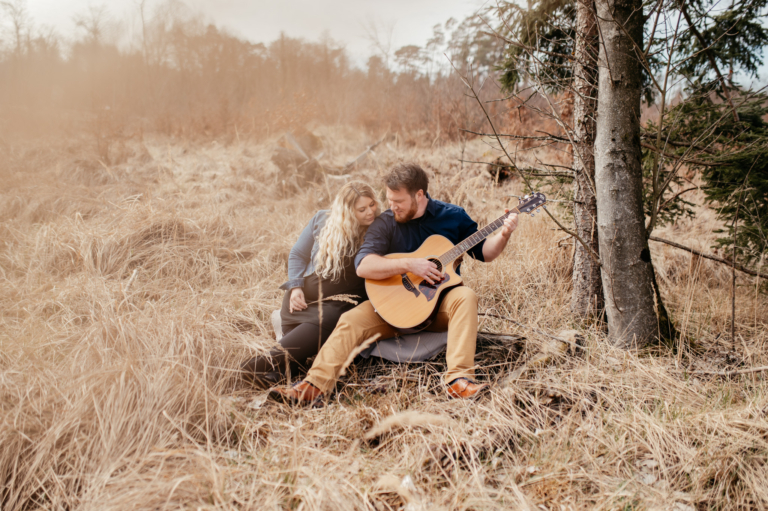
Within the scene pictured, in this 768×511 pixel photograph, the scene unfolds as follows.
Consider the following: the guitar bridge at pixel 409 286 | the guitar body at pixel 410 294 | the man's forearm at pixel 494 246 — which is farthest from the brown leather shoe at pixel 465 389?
the man's forearm at pixel 494 246

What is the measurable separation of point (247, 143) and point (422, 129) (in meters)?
A: 3.99

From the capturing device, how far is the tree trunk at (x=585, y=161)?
Answer: 8.15ft

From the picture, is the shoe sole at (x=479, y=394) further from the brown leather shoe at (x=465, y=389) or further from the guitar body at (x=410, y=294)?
the guitar body at (x=410, y=294)

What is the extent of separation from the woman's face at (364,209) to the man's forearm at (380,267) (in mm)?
363

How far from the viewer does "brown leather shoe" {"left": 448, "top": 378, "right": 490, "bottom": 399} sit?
Result: 6.75ft

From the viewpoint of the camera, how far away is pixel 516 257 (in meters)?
3.61

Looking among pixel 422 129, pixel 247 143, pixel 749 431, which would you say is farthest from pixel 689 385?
pixel 247 143

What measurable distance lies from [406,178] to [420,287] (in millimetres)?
670

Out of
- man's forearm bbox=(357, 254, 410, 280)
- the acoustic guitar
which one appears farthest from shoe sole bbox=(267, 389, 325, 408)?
man's forearm bbox=(357, 254, 410, 280)

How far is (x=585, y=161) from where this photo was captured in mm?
2592

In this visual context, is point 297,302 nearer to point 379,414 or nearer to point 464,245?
point 379,414

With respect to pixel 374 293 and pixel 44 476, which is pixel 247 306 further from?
pixel 44 476

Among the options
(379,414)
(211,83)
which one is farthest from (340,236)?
(211,83)

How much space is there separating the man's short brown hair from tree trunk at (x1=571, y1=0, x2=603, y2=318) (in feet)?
3.08
